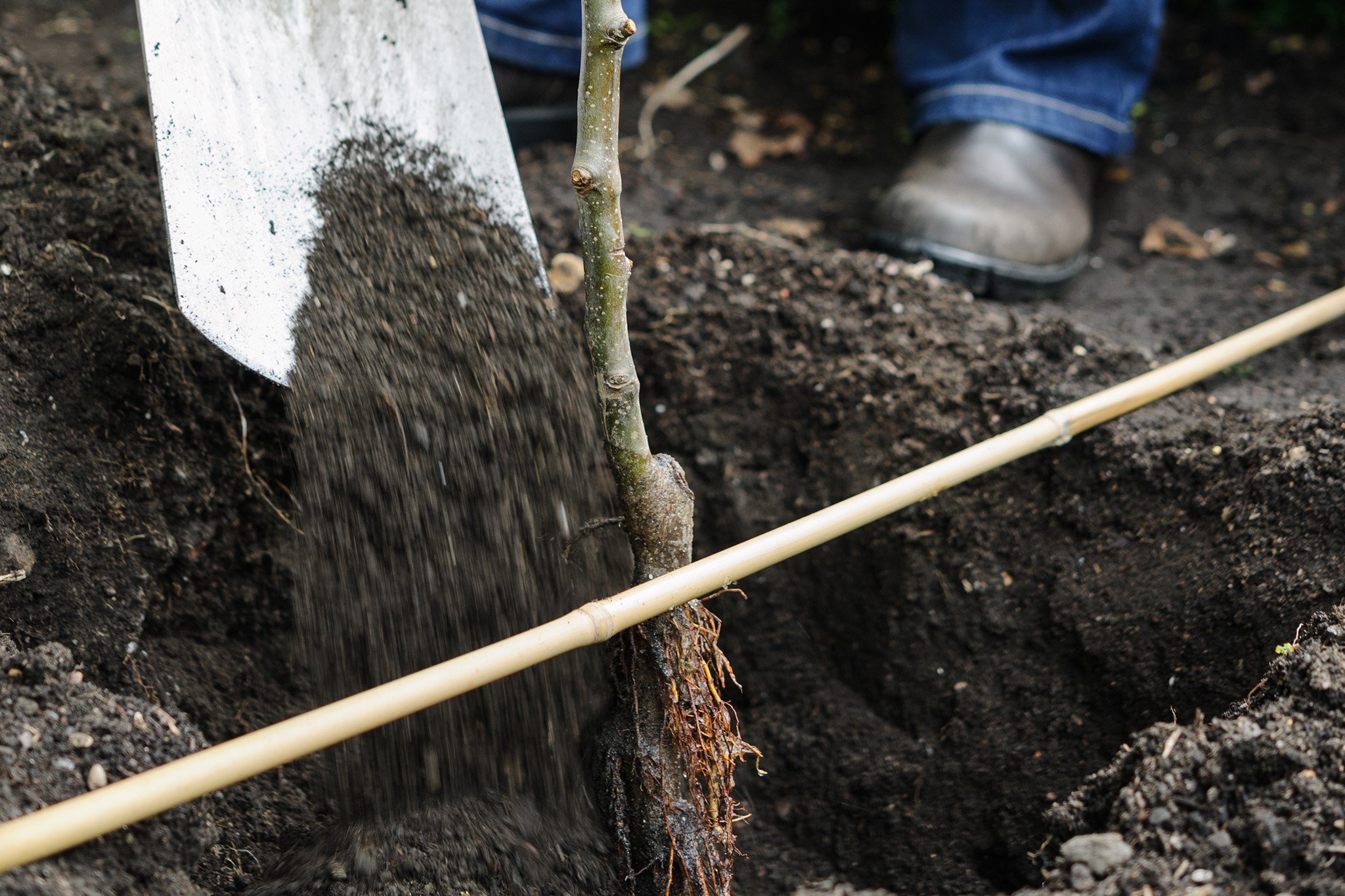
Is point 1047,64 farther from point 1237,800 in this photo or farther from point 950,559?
point 1237,800

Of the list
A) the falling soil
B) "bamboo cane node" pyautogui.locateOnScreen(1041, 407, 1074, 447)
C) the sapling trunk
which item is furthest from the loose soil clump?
"bamboo cane node" pyautogui.locateOnScreen(1041, 407, 1074, 447)

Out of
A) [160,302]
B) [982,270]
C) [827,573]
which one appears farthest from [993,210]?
[160,302]

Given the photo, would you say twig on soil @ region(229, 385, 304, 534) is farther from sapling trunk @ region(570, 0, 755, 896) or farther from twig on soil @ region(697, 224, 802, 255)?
twig on soil @ region(697, 224, 802, 255)

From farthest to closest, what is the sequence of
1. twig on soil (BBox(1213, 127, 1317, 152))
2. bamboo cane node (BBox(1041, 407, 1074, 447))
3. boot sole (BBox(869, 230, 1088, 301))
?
twig on soil (BBox(1213, 127, 1317, 152))
boot sole (BBox(869, 230, 1088, 301))
bamboo cane node (BBox(1041, 407, 1074, 447))

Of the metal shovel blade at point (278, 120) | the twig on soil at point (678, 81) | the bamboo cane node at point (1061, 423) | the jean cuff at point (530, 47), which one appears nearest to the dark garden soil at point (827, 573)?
the bamboo cane node at point (1061, 423)

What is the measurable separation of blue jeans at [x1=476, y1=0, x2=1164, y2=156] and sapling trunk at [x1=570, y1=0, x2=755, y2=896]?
1.28m

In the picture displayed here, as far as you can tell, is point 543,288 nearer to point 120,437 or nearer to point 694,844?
point 120,437

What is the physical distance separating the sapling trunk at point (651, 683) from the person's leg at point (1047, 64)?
1.56m

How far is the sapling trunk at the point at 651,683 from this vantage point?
1.32 m

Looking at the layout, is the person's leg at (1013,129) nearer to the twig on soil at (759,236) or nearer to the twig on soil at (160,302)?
the twig on soil at (759,236)

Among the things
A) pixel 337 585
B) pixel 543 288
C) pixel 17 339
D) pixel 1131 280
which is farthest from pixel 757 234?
pixel 17 339

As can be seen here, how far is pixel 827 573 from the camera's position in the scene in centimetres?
185

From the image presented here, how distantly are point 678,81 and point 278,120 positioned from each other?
1.91 m

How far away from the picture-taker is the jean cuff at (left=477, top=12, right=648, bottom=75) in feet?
7.97
